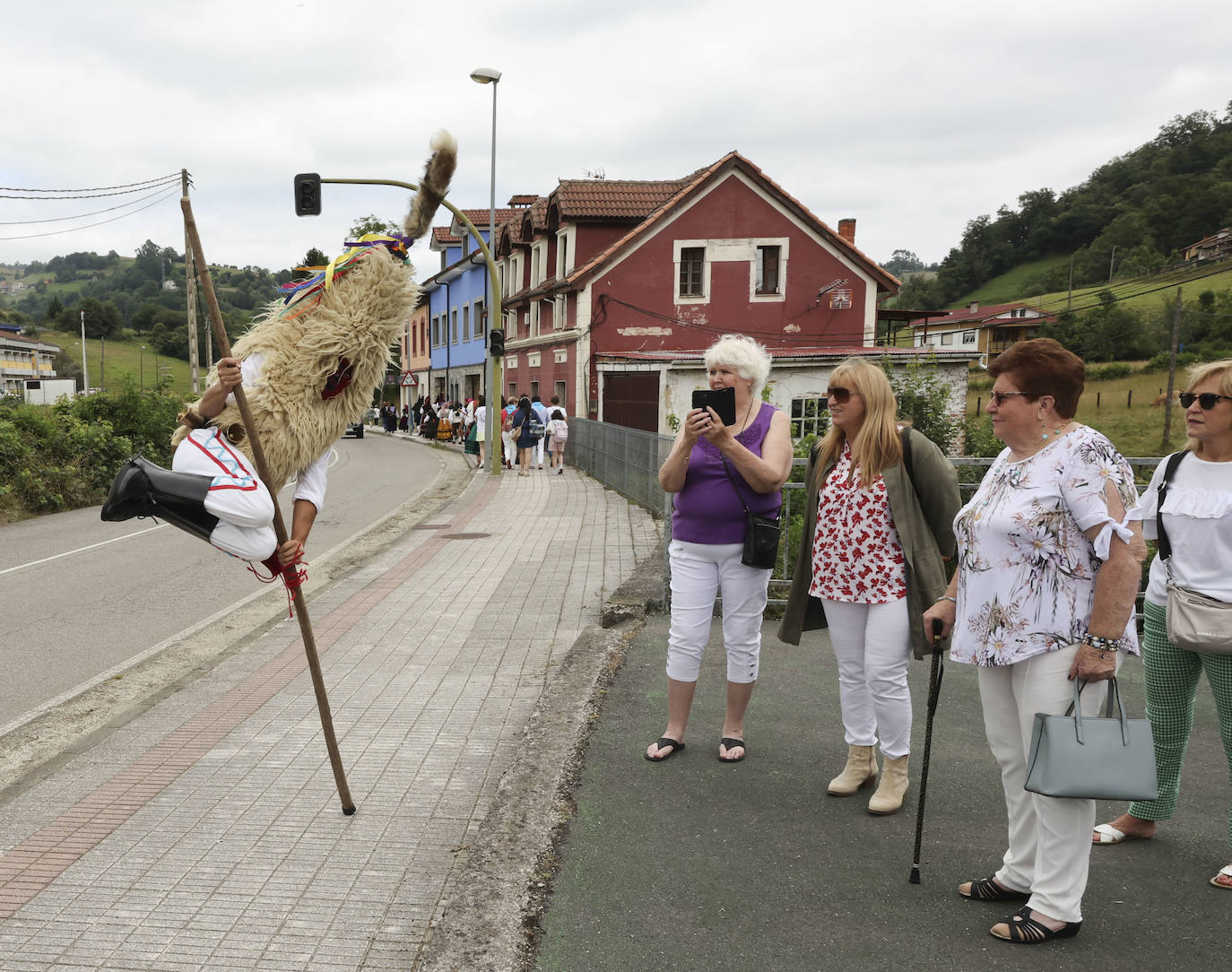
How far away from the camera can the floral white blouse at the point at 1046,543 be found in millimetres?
2832

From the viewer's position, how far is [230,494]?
3.14 meters

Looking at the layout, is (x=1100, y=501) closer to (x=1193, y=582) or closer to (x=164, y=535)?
(x=1193, y=582)

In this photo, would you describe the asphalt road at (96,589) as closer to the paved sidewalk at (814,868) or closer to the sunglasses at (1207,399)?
the paved sidewalk at (814,868)

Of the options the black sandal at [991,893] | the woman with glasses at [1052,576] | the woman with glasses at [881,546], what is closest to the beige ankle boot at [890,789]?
the woman with glasses at [881,546]

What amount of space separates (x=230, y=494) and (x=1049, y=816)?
279cm

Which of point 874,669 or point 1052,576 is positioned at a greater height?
point 1052,576

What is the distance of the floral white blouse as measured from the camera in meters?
2.83

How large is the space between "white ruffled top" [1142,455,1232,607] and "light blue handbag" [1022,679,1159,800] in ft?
2.55

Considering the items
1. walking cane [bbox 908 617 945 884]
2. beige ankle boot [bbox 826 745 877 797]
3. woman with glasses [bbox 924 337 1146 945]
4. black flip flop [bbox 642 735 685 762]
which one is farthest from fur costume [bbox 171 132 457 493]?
beige ankle boot [bbox 826 745 877 797]

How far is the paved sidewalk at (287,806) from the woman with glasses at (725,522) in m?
0.95

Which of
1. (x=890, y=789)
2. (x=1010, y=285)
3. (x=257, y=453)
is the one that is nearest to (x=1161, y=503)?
(x=890, y=789)

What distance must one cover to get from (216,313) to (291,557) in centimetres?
91

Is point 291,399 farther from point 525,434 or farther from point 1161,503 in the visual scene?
point 525,434

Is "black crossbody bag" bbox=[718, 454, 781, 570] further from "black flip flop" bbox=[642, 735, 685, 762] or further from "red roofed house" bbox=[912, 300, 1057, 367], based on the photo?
"red roofed house" bbox=[912, 300, 1057, 367]
